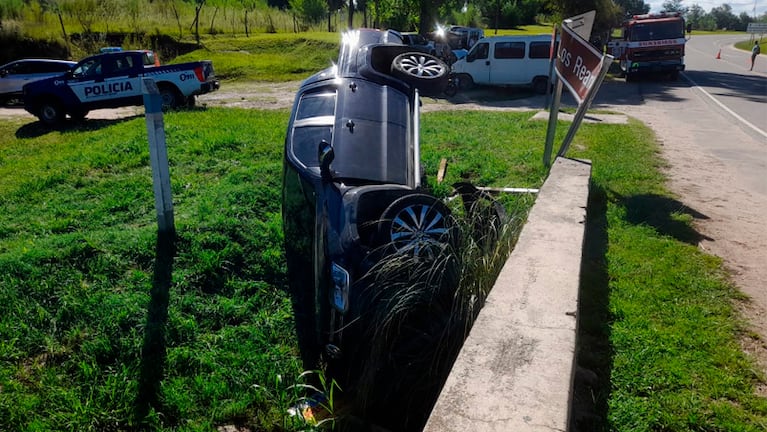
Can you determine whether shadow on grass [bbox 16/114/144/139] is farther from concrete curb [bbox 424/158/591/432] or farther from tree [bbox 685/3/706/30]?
tree [bbox 685/3/706/30]

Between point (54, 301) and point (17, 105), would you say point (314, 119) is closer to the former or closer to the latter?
point (54, 301)

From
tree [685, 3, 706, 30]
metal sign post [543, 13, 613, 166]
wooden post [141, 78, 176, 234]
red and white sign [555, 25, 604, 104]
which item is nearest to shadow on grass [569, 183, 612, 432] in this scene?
metal sign post [543, 13, 613, 166]

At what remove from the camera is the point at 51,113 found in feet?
43.8

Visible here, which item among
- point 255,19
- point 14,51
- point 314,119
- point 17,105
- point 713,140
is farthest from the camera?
point 255,19

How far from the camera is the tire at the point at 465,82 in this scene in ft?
65.7

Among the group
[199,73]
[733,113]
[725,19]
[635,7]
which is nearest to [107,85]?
[199,73]

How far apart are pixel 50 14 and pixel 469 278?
103ft

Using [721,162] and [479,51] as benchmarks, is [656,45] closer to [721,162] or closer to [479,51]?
[479,51]

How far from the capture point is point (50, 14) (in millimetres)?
27469

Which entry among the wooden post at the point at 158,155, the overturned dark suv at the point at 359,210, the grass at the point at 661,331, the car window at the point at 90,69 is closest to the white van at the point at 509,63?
the car window at the point at 90,69

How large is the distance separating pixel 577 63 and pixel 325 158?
3.44m

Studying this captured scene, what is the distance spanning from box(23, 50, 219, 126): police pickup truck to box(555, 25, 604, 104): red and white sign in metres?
10.6

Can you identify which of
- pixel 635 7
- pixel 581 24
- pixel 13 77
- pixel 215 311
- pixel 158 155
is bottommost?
pixel 215 311

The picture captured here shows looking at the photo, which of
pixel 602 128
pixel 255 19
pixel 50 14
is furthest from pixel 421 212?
pixel 255 19
